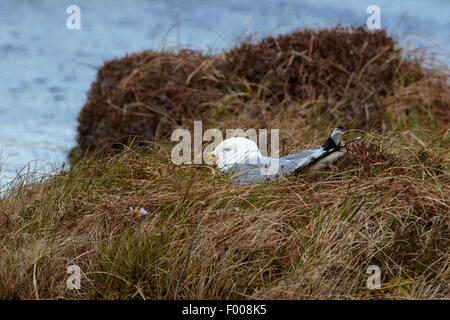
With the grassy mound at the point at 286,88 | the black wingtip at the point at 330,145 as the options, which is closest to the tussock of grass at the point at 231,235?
the black wingtip at the point at 330,145

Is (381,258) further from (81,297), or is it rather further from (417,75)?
(417,75)

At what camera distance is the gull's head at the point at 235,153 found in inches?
163

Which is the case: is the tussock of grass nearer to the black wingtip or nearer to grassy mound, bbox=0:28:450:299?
grassy mound, bbox=0:28:450:299

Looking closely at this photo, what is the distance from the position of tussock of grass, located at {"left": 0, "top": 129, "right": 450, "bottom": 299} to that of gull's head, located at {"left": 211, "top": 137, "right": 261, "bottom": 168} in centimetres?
21

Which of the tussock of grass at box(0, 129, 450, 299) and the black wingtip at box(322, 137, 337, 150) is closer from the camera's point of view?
the tussock of grass at box(0, 129, 450, 299)

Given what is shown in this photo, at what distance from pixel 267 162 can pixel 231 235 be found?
941 millimetres

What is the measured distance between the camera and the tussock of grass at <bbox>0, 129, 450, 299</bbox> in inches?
118

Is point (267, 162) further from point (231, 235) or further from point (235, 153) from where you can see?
point (231, 235)

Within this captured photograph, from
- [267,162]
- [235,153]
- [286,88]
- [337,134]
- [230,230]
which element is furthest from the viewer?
[286,88]

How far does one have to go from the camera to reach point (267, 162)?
404 cm

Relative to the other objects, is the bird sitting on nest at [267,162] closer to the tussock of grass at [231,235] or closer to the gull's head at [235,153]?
the gull's head at [235,153]

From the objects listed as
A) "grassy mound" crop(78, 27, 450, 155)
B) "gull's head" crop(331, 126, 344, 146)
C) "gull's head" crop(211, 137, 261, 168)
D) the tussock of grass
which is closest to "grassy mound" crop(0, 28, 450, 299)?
the tussock of grass

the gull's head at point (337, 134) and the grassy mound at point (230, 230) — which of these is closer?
the grassy mound at point (230, 230)

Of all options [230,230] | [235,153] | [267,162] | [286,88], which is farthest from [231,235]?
[286,88]
